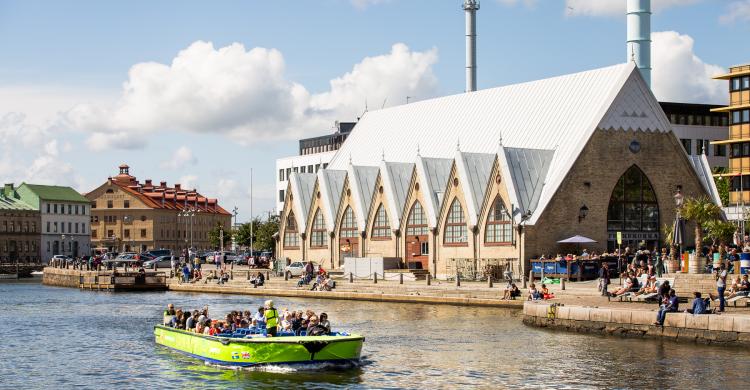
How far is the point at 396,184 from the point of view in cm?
9831

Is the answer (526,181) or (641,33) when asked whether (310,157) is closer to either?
(641,33)

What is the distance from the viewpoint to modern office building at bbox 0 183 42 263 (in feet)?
563

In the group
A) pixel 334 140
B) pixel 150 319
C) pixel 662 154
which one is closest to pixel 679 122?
pixel 662 154

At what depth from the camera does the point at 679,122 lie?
133 meters

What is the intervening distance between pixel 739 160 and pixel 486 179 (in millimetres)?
29516

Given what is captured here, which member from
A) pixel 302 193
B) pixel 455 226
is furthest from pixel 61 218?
pixel 455 226

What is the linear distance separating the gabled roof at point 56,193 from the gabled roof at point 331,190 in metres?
88.8

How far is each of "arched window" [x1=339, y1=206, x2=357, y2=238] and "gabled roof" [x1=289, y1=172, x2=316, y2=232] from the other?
19.4 ft

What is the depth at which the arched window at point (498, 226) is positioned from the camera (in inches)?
3369

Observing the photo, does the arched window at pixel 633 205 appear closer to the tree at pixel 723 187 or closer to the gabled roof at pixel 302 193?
the tree at pixel 723 187

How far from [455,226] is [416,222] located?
5.53 meters

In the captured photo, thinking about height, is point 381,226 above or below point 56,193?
below

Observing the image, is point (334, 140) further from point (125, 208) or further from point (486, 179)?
point (486, 179)

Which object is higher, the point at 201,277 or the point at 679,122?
the point at 679,122
